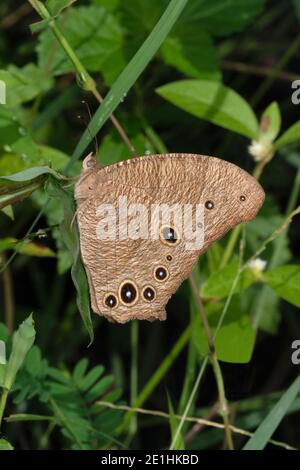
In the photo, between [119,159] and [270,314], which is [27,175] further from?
[270,314]

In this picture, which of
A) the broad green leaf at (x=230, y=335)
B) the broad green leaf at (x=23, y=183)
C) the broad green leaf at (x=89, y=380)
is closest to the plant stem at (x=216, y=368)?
the broad green leaf at (x=230, y=335)

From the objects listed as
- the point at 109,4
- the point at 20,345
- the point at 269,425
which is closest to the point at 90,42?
the point at 109,4

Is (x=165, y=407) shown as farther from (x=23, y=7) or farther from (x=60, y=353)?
(x=23, y=7)

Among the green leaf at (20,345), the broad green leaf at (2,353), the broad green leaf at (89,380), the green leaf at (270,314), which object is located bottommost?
the broad green leaf at (89,380)

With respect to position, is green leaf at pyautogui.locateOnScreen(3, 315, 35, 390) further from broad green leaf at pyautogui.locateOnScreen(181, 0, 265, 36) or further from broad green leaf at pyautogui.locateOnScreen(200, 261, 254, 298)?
broad green leaf at pyautogui.locateOnScreen(181, 0, 265, 36)

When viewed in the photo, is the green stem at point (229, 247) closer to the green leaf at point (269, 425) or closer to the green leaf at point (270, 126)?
the green leaf at point (270, 126)

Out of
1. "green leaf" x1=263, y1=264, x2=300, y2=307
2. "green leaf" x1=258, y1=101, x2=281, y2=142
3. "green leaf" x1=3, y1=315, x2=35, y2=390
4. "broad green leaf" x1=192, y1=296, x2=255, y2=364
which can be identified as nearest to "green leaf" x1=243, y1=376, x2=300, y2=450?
"broad green leaf" x1=192, y1=296, x2=255, y2=364
